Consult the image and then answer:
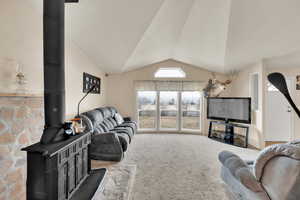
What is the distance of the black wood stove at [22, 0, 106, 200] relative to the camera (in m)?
1.33

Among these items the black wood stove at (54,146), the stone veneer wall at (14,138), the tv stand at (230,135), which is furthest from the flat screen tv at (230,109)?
the stone veneer wall at (14,138)

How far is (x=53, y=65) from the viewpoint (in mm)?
1537

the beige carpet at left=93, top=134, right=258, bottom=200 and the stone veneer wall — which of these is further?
the beige carpet at left=93, top=134, right=258, bottom=200

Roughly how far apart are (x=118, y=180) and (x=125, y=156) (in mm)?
921

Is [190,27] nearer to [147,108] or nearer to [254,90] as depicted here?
[254,90]

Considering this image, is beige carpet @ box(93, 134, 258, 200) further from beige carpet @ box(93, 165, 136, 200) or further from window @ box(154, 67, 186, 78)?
window @ box(154, 67, 186, 78)

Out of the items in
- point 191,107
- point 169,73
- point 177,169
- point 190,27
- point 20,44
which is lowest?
point 177,169

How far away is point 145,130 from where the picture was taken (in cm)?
544

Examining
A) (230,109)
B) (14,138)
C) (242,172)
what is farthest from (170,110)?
(14,138)

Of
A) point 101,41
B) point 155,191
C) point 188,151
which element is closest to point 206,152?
point 188,151

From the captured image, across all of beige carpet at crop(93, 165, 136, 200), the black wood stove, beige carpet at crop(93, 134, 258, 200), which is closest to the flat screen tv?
beige carpet at crop(93, 134, 258, 200)

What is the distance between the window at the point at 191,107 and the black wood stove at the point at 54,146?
4.22 meters

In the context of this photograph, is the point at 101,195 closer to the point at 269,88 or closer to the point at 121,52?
the point at 121,52

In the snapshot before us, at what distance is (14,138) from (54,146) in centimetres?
56
